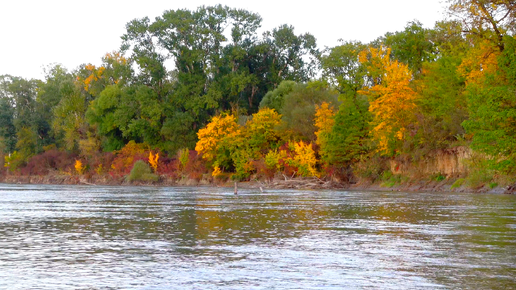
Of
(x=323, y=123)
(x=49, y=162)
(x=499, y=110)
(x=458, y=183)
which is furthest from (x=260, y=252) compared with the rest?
(x=49, y=162)

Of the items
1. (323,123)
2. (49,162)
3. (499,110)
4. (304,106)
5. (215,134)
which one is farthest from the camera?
(49,162)

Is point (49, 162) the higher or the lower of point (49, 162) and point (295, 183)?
the higher

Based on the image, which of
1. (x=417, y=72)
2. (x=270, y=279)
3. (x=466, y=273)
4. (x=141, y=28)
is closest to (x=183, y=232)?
(x=270, y=279)

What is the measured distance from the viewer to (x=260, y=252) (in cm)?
1661

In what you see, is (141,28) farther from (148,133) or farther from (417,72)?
(417,72)

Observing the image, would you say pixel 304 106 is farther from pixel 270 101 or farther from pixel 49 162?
pixel 49 162

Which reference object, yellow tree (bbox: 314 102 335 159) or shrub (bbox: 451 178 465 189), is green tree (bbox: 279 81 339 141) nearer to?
yellow tree (bbox: 314 102 335 159)

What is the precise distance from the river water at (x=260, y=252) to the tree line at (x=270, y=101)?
18815 mm

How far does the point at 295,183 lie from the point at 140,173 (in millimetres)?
34485

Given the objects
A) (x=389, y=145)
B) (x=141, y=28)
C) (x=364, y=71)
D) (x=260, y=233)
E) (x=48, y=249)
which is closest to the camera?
(x=48, y=249)

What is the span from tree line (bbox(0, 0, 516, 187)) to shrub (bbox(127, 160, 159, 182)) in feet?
9.54

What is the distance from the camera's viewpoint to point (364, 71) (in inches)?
3031

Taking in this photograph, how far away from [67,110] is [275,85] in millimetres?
41254

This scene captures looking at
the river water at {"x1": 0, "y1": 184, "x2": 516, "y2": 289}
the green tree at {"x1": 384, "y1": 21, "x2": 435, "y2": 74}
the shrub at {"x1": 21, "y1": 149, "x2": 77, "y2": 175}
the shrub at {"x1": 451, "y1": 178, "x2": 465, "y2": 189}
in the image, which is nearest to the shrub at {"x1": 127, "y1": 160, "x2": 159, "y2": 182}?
the shrub at {"x1": 21, "y1": 149, "x2": 77, "y2": 175}
